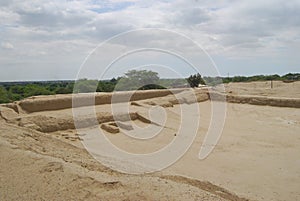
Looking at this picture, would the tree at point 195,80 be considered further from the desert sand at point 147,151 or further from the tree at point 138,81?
the desert sand at point 147,151

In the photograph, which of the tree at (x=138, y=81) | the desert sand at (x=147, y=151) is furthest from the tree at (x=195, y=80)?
the desert sand at (x=147, y=151)

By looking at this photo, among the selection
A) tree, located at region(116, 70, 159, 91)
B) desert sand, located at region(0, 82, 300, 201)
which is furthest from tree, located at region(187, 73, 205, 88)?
desert sand, located at region(0, 82, 300, 201)

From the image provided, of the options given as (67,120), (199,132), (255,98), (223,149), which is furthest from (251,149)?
(255,98)

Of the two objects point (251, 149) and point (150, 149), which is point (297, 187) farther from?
point (150, 149)

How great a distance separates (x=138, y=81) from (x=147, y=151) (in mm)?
13031

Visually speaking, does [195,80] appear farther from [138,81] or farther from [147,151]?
[147,151]

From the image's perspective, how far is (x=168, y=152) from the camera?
8.31m

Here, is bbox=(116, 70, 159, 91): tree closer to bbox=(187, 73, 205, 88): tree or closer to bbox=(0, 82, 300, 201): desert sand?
bbox=(0, 82, 300, 201): desert sand

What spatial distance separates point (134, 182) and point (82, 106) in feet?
30.1

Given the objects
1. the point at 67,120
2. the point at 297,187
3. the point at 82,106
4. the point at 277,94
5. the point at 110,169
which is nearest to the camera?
the point at 110,169

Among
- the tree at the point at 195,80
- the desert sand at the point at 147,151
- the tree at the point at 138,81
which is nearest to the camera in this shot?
the desert sand at the point at 147,151

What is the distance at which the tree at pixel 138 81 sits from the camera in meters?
19.2

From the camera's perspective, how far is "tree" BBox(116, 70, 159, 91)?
62.9ft

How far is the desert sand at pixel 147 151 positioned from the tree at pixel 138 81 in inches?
79.7
